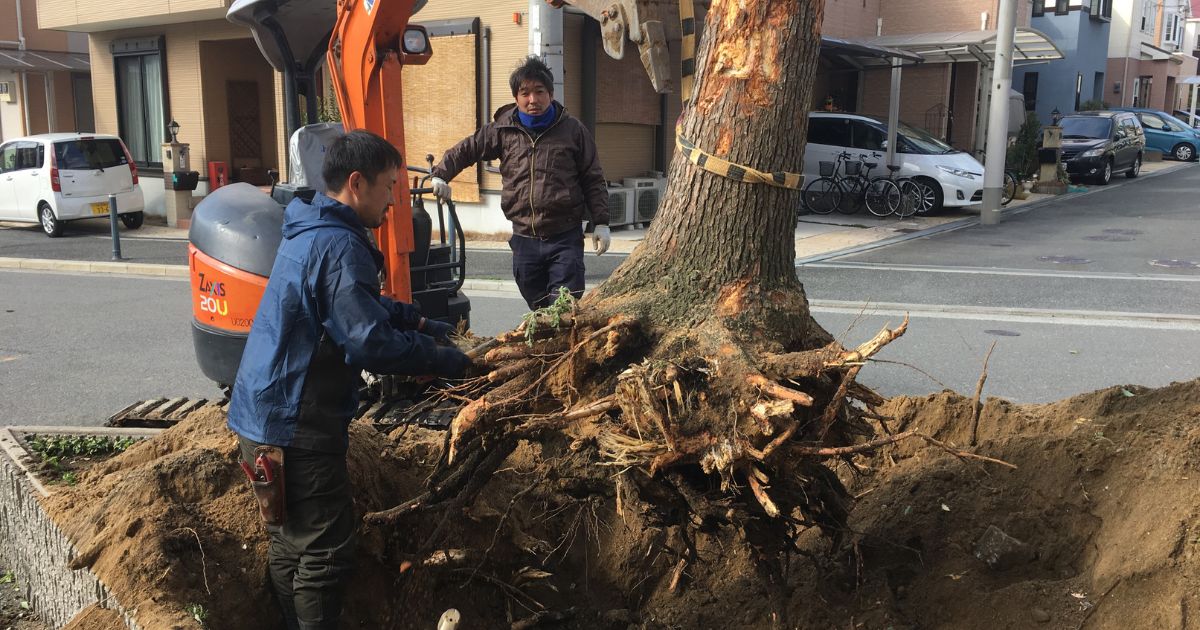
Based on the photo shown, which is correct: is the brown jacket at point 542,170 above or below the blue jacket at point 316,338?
above

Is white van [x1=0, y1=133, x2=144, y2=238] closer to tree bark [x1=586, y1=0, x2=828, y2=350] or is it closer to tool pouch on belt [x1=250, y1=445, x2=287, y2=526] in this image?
tool pouch on belt [x1=250, y1=445, x2=287, y2=526]

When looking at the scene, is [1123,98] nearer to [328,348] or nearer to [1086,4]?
[1086,4]

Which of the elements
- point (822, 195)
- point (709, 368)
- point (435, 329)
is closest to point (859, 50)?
point (822, 195)

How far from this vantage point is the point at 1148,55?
41.4 meters

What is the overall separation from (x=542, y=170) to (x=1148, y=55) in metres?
45.9

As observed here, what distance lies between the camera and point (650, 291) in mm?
3293

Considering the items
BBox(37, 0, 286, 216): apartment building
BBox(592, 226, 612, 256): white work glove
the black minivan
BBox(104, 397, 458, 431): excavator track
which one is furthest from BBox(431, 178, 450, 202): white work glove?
the black minivan

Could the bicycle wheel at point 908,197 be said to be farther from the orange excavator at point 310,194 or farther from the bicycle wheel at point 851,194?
the orange excavator at point 310,194

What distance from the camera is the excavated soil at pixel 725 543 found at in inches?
112

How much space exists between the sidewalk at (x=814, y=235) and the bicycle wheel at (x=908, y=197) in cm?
15

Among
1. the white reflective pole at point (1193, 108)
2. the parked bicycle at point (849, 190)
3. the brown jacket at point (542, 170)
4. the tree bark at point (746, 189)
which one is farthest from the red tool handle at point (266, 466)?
the white reflective pole at point (1193, 108)

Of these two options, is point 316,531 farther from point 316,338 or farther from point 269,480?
point 316,338

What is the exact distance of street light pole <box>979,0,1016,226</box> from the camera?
45.9 feet

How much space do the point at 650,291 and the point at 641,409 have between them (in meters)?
0.66
